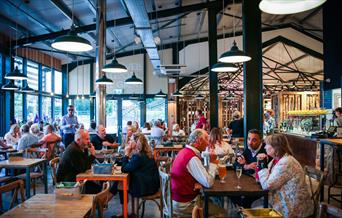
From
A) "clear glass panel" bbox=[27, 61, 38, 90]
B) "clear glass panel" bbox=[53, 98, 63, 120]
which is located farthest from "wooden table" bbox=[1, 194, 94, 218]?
"clear glass panel" bbox=[53, 98, 63, 120]

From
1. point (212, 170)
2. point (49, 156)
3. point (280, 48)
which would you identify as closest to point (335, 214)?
point (212, 170)

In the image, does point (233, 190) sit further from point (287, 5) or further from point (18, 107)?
point (18, 107)

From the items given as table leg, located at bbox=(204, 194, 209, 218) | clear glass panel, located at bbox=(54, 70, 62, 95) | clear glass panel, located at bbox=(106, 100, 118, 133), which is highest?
clear glass panel, located at bbox=(54, 70, 62, 95)

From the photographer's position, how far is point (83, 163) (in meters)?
4.36

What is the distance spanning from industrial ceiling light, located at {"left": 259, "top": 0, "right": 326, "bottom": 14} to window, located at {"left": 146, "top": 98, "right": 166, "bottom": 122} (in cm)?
1406

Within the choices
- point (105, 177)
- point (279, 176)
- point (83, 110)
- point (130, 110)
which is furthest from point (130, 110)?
point (279, 176)

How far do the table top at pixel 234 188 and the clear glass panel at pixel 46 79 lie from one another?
12.7m

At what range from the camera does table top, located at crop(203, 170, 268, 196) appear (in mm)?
2916

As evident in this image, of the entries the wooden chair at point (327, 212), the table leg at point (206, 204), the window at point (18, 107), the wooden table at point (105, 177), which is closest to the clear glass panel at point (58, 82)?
the window at point (18, 107)

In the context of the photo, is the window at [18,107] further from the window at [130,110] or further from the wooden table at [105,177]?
the wooden table at [105,177]

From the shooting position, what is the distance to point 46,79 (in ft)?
47.5

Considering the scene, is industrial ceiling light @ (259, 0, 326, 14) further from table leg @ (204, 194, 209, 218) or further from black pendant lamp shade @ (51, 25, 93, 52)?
black pendant lamp shade @ (51, 25, 93, 52)

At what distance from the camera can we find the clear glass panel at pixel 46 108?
14.3m

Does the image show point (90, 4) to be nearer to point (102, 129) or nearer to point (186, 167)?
point (102, 129)
